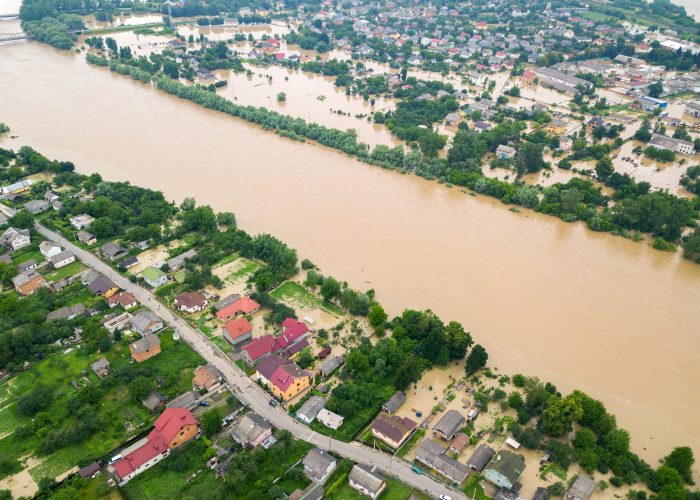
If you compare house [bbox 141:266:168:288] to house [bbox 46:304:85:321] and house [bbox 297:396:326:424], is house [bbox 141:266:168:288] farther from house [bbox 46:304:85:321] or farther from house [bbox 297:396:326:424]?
house [bbox 297:396:326:424]

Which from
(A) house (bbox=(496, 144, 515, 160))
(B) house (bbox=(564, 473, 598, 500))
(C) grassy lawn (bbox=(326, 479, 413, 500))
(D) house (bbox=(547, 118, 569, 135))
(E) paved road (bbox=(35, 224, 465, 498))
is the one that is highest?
(D) house (bbox=(547, 118, 569, 135))

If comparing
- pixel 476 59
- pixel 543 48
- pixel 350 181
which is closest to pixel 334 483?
pixel 350 181

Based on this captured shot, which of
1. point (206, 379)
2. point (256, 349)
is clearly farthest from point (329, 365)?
point (206, 379)

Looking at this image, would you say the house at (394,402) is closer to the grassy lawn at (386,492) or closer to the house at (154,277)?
the grassy lawn at (386,492)

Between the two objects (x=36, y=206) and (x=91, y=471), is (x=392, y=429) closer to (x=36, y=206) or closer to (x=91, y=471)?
(x=91, y=471)

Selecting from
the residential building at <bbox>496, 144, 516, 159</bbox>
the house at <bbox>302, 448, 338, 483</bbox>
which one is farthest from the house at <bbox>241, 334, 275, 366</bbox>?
the residential building at <bbox>496, 144, 516, 159</bbox>

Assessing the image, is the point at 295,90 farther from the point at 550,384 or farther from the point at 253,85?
the point at 550,384
